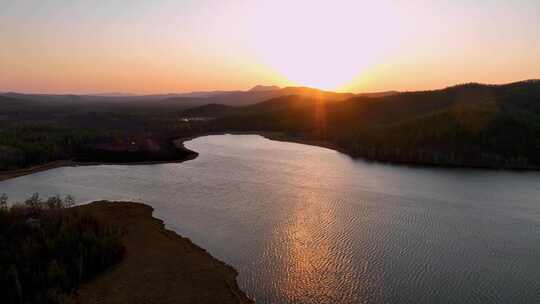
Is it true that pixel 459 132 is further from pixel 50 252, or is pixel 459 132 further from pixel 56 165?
pixel 50 252

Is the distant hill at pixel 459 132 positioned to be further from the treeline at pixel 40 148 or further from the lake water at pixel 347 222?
the treeline at pixel 40 148

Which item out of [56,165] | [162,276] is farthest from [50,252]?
[56,165]

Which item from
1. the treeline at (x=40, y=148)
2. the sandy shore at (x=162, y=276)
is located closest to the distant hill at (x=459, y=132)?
the treeline at (x=40, y=148)

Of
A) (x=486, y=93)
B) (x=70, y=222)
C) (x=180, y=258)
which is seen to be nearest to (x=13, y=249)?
(x=70, y=222)

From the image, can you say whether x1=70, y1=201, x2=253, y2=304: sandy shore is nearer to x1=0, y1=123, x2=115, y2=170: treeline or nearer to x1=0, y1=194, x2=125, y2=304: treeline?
x1=0, y1=194, x2=125, y2=304: treeline

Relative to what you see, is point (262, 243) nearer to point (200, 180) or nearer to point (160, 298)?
point (160, 298)
